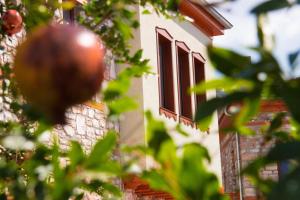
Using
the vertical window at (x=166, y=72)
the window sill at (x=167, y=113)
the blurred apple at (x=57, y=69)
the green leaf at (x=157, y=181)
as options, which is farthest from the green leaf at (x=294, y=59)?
the vertical window at (x=166, y=72)

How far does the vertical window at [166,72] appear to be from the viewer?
17781 mm

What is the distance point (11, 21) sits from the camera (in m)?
4.52

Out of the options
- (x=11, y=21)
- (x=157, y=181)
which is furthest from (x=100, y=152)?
(x=11, y=21)

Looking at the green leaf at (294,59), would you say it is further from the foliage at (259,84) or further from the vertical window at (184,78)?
the vertical window at (184,78)

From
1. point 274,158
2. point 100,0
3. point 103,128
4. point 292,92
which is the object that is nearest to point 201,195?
point 274,158

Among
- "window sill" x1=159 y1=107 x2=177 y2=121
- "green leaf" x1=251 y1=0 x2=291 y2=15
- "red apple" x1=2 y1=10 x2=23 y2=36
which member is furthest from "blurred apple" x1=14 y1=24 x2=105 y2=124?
"window sill" x1=159 y1=107 x2=177 y2=121

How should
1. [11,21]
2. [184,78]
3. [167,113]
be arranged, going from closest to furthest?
[11,21]
[167,113]
[184,78]

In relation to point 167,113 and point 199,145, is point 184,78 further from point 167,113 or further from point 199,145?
point 199,145

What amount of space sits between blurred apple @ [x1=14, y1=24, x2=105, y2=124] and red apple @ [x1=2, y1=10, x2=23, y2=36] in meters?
2.75

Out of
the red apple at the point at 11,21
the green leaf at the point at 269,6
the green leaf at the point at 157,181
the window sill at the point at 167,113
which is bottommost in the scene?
the green leaf at the point at 157,181

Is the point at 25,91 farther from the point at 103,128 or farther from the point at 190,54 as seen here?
the point at 190,54

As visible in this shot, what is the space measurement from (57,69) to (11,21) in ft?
10.6

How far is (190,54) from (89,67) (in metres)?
17.9

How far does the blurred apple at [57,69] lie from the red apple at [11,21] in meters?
2.75
